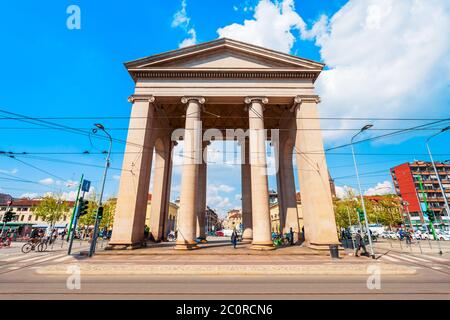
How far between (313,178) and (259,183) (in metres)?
4.65

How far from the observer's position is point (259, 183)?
54.3 feet

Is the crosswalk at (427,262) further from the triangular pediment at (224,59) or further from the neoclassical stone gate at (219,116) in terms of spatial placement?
the triangular pediment at (224,59)

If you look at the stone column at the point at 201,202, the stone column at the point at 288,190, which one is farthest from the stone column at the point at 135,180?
the stone column at the point at 288,190

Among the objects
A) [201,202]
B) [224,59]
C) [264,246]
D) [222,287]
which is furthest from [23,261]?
[224,59]

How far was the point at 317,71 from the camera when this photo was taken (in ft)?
62.6

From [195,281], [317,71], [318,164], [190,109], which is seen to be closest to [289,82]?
[317,71]

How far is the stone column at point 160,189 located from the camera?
2219cm

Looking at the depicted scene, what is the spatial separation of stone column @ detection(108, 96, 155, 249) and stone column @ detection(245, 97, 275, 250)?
934cm

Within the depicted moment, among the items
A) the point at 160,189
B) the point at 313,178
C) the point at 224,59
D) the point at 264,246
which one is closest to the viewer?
the point at 264,246

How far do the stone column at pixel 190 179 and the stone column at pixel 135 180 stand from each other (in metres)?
3.57

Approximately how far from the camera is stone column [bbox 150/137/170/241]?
22.2m

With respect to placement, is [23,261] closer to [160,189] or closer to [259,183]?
[160,189]
